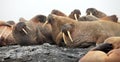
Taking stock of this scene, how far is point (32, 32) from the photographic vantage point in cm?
967

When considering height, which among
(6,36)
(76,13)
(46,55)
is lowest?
(46,55)

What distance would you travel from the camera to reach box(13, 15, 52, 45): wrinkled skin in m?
9.43

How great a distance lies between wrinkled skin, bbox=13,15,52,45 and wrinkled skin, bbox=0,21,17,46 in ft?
A: 2.34

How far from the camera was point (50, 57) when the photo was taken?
702 cm

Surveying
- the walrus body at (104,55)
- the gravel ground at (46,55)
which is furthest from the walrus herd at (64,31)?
the walrus body at (104,55)

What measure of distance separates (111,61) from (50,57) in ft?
9.28

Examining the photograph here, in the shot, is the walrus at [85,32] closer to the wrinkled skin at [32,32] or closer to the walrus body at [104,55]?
the wrinkled skin at [32,32]

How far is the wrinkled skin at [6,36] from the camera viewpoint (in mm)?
10195

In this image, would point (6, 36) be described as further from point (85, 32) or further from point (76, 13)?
point (85, 32)

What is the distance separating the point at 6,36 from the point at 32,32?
0.96 meters

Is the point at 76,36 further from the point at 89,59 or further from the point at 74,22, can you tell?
the point at 89,59

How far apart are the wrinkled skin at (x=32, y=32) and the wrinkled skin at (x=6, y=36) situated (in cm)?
71

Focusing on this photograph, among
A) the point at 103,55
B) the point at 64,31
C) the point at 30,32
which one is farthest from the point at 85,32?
the point at 103,55

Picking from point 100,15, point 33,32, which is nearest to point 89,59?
point 33,32
